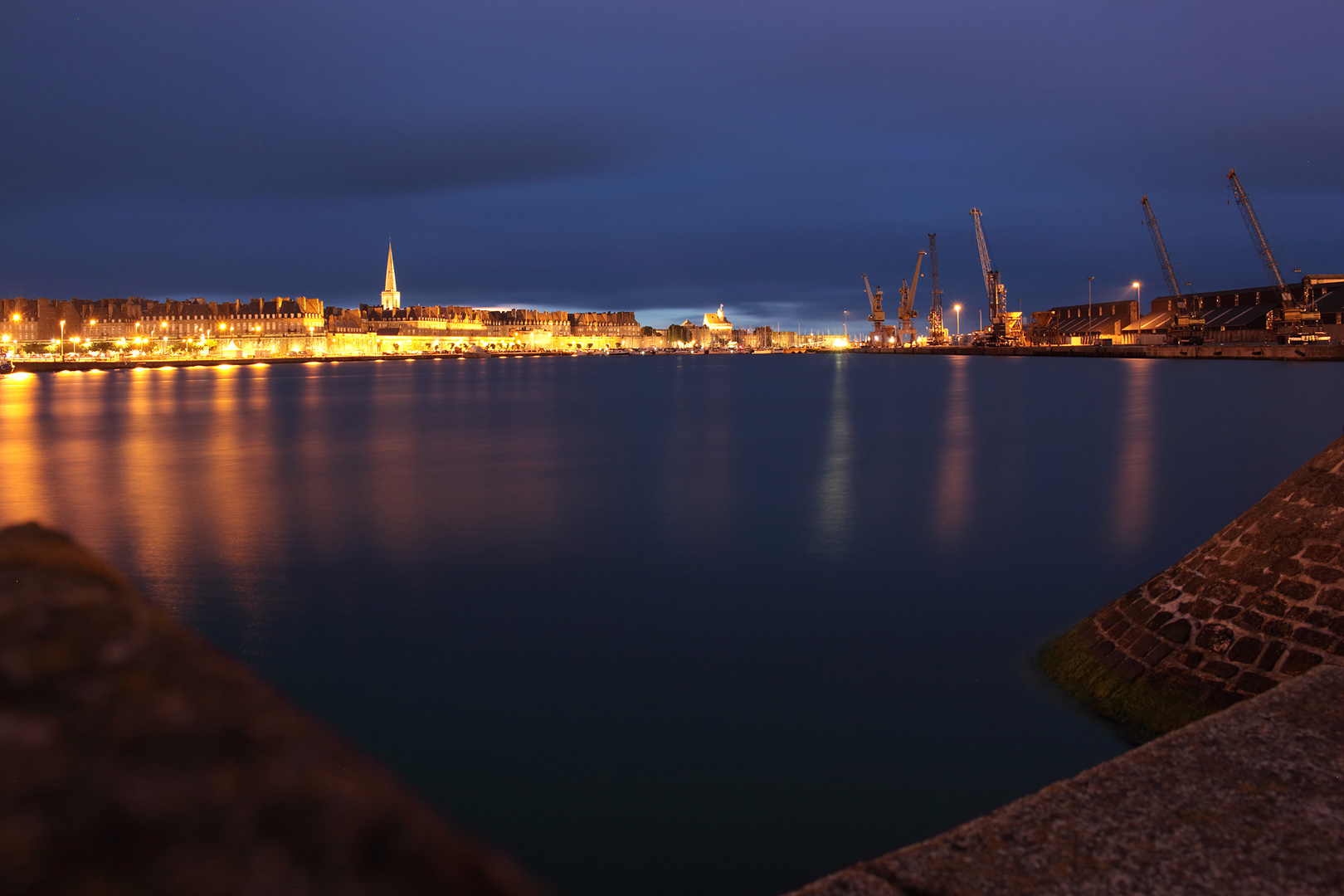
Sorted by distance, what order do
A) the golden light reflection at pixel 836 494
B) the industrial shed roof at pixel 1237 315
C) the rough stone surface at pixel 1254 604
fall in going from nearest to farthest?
1. the rough stone surface at pixel 1254 604
2. the golden light reflection at pixel 836 494
3. the industrial shed roof at pixel 1237 315

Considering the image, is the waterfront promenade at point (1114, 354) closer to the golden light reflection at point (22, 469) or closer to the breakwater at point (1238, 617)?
the golden light reflection at point (22, 469)

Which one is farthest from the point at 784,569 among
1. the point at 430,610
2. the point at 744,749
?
the point at 744,749

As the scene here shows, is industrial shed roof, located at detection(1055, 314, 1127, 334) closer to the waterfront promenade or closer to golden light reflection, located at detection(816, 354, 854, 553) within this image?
the waterfront promenade

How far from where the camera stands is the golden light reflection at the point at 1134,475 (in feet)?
50.4

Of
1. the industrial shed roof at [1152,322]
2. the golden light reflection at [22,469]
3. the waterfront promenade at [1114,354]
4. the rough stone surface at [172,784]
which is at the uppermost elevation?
the industrial shed roof at [1152,322]

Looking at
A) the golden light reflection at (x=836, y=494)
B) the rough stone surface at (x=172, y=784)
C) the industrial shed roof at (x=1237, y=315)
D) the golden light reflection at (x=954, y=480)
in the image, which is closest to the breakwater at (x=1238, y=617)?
the golden light reflection at (x=836, y=494)

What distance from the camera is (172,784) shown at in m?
0.95

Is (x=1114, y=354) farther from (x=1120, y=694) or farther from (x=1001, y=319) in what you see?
(x=1120, y=694)

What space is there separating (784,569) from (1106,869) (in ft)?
31.7

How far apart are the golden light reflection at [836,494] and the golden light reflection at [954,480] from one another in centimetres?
154

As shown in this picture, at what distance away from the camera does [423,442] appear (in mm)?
31719

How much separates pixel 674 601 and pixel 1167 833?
8.14 m

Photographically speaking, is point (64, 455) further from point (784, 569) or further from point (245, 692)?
point (245, 692)

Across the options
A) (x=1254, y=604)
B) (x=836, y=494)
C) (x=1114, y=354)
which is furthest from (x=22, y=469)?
(x=1114, y=354)
